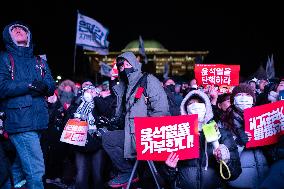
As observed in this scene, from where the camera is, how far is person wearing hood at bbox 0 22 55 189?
4.69 metres

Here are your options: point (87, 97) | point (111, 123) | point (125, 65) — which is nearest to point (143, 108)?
point (111, 123)

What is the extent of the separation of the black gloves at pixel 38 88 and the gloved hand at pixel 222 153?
2.08 metres

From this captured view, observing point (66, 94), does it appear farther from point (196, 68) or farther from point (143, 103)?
point (143, 103)

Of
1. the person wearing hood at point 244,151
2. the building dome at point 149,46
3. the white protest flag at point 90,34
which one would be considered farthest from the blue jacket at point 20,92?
the building dome at point 149,46

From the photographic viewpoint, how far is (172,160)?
4.32 metres

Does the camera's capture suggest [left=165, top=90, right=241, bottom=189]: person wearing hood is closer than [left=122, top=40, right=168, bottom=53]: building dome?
Yes

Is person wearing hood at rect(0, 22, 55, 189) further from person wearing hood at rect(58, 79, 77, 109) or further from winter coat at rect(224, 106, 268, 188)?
person wearing hood at rect(58, 79, 77, 109)

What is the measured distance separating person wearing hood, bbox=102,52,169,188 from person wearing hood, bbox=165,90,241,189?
2.61 feet

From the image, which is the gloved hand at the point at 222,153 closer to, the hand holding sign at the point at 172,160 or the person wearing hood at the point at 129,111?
the hand holding sign at the point at 172,160

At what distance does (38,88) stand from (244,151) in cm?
249

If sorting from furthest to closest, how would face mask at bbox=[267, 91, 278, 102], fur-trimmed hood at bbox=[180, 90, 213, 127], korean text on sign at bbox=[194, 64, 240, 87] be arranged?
korean text on sign at bbox=[194, 64, 240, 87] → face mask at bbox=[267, 91, 278, 102] → fur-trimmed hood at bbox=[180, 90, 213, 127]

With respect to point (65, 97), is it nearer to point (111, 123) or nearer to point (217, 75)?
point (217, 75)

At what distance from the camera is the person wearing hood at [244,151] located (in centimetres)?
469

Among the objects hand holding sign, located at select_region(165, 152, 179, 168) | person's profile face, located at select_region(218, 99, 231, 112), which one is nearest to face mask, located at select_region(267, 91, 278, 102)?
person's profile face, located at select_region(218, 99, 231, 112)
